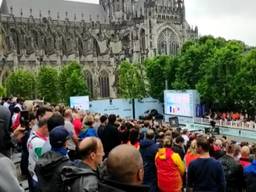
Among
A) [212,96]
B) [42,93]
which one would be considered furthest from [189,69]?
[42,93]

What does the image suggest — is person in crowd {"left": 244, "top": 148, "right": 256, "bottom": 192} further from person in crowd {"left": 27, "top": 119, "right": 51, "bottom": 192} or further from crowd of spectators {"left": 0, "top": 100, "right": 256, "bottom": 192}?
person in crowd {"left": 27, "top": 119, "right": 51, "bottom": 192}

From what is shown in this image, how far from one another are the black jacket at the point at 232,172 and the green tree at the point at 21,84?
55.5 meters

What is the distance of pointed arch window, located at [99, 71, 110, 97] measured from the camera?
77750mm

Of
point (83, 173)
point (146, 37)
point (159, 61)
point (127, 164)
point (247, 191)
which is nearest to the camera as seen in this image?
point (127, 164)

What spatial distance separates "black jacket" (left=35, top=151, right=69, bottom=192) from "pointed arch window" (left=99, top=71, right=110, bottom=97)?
234 ft

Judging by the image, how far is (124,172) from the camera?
3.73 m

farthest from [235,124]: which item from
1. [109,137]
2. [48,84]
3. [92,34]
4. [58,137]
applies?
[92,34]

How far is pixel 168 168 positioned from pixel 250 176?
1537mm

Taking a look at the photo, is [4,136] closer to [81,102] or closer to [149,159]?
[149,159]

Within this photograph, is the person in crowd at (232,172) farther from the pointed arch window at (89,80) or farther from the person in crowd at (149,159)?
the pointed arch window at (89,80)

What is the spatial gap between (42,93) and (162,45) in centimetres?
2655

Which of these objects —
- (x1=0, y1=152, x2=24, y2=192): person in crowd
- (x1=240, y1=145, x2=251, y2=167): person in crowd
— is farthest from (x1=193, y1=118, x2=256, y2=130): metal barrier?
(x1=0, y1=152, x2=24, y2=192): person in crowd

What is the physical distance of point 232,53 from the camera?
47656 mm

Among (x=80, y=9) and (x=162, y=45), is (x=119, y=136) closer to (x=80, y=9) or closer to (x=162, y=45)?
(x=162, y=45)
